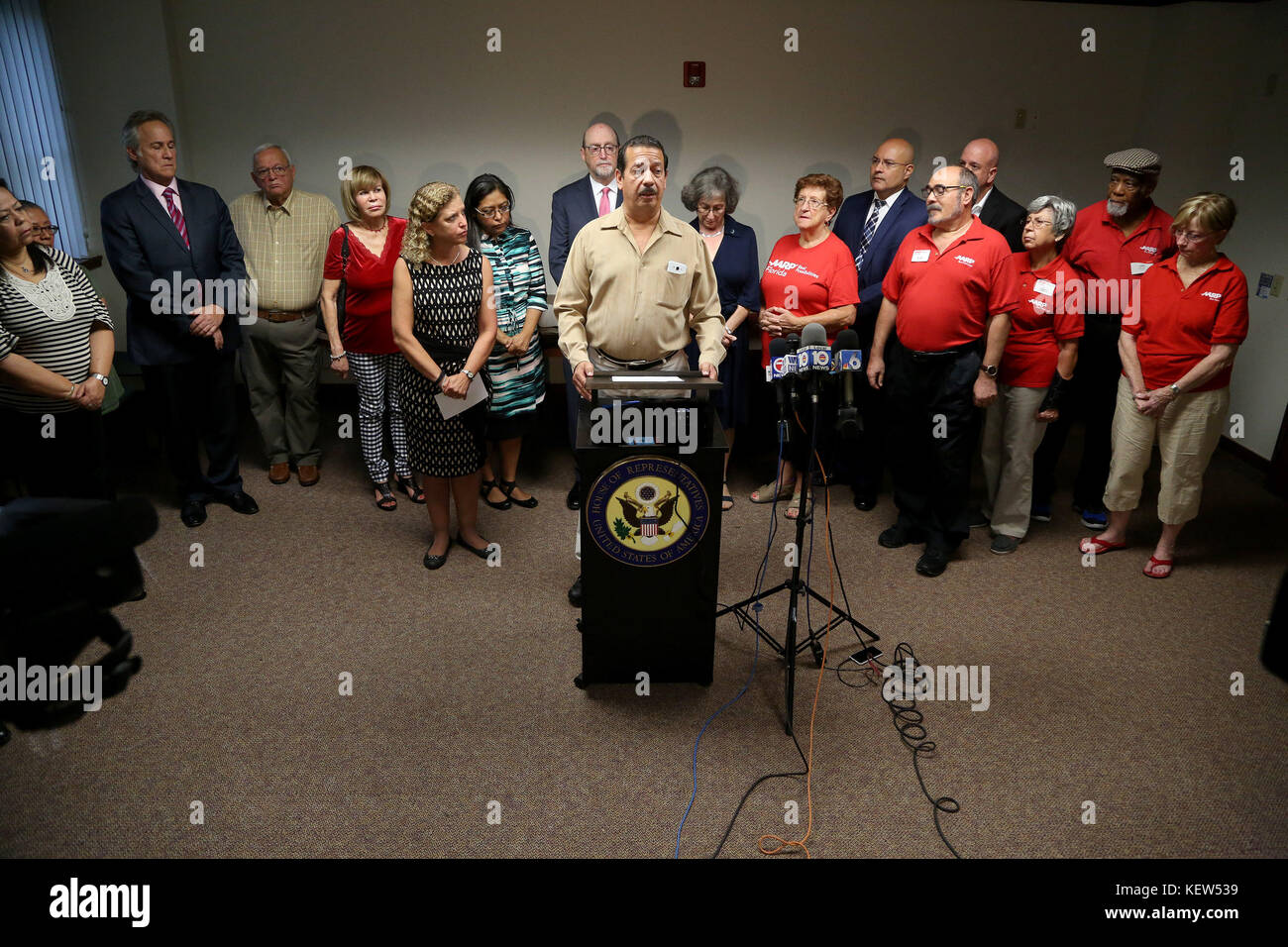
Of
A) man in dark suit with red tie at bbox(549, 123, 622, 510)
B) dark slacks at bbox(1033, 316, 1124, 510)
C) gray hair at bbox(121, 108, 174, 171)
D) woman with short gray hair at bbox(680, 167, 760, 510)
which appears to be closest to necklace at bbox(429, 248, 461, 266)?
man in dark suit with red tie at bbox(549, 123, 622, 510)

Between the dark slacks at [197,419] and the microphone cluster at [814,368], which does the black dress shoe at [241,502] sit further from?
the microphone cluster at [814,368]

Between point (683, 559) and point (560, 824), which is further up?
point (683, 559)

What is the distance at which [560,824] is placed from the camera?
98.9 inches

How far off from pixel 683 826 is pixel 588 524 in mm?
918

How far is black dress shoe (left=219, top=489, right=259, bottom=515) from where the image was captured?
436 centimetres

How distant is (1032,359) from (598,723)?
8.07 ft

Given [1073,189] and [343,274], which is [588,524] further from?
[1073,189]

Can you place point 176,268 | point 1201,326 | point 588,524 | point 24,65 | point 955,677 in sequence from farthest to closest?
point 24,65
point 176,268
point 1201,326
point 955,677
point 588,524

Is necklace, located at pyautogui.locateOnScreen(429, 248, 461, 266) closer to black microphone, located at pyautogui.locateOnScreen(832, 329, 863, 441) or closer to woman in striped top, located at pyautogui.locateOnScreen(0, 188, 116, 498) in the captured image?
woman in striped top, located at pyautogui.locateOnScreen(0, 188, 116, 498)

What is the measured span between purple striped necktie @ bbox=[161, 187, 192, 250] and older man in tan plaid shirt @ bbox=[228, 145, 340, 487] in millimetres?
450

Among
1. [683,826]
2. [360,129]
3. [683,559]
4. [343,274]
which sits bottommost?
[683,826]

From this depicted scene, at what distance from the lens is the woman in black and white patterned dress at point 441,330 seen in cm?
340

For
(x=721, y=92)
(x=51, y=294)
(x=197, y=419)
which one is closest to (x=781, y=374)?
(x=51, y=294)

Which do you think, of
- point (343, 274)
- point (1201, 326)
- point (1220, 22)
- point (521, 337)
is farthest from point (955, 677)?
point (1220, 22)
